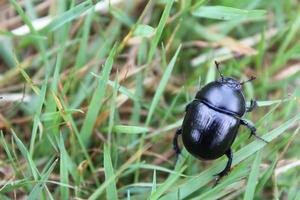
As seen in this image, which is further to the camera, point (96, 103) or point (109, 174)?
point (96, 103)

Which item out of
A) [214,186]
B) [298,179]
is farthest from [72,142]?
[298,179]

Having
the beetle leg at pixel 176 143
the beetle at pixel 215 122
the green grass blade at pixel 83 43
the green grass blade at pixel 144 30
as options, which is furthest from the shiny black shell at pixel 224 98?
the green grass blade at pixel 83 43

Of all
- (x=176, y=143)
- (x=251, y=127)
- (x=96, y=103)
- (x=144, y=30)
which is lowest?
(x=176, y=143)

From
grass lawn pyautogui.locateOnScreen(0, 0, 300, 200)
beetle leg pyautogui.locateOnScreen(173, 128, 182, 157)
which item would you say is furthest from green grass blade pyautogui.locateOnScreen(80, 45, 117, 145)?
beetle leg pyautogui.locateOnScreen(173, 128, 182, 157)

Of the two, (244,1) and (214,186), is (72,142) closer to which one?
(214,186)

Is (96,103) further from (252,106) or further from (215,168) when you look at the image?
(252,106)

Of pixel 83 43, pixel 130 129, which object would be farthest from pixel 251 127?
pixel 83 43
